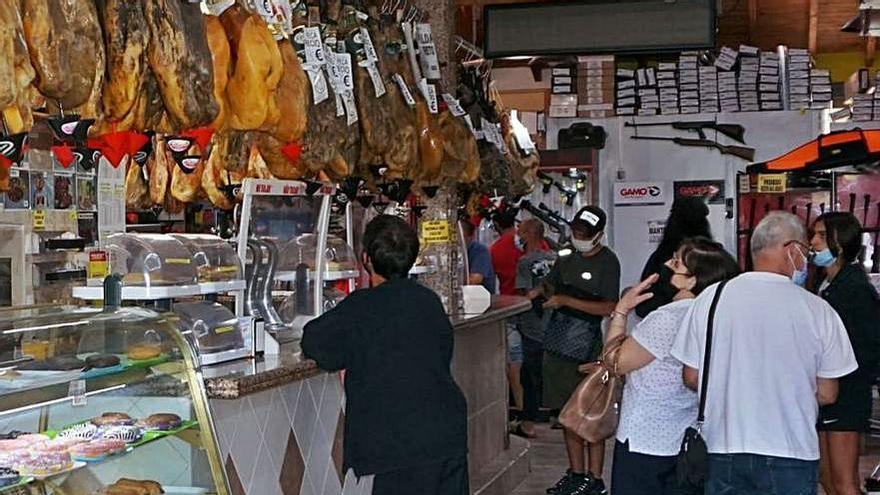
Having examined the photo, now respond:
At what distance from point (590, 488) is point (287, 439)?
2.95 m

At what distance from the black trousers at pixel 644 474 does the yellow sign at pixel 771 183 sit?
635cm

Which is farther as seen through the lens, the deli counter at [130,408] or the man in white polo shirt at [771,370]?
the man in white polo shirt at [771,370]

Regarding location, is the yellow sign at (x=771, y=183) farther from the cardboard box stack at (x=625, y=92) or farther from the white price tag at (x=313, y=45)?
the white price tag at (x=313, y=45)

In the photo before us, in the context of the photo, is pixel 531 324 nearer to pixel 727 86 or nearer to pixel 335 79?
pixel 727 86

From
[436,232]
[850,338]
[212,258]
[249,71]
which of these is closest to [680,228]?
[850,338]


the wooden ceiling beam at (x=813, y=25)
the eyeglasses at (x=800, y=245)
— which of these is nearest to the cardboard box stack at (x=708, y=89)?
the wooden ceiling beam at (x=813, y=25)

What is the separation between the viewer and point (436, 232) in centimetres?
657

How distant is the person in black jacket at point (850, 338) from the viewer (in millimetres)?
5961

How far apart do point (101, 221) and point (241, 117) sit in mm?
3812

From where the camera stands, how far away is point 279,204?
5.09 m

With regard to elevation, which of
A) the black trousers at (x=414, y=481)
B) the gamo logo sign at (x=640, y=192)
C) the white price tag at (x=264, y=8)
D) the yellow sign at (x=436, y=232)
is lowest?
the black trousers at (x=414, y=481)

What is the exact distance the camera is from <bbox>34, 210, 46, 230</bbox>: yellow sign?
705 cm

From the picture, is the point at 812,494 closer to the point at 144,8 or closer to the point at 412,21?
the point at 144,8

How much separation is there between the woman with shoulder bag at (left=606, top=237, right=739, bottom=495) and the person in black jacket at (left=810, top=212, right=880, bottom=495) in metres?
1.65
